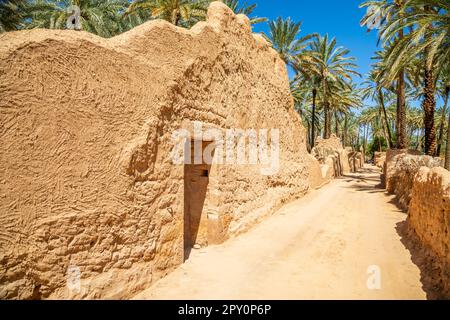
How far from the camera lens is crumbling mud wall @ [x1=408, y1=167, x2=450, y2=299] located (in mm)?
4090

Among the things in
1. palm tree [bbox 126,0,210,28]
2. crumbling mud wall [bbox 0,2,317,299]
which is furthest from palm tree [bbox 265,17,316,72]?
crumbling mud wall [bbox 0,2,317,299]

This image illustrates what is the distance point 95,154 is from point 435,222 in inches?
206

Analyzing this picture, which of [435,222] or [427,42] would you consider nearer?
[435,222]

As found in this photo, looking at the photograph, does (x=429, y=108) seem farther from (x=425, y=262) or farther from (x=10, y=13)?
(x=10, y=13)

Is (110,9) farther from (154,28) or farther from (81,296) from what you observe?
(81,296)

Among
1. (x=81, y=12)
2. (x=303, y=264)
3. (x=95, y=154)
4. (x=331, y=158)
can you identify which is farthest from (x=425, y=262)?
(x=81, y=12)

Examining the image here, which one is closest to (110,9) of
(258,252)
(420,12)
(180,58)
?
(180,58)

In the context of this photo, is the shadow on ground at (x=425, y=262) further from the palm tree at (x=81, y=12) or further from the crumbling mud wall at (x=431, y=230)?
the palm tree at (x=81, y=12)

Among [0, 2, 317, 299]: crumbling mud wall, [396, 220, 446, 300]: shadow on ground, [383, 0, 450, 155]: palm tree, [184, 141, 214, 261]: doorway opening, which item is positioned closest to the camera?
[0, 2, 317, 299]: crumbling mud wall

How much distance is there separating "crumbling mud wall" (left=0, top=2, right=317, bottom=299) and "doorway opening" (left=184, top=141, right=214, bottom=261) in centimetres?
34

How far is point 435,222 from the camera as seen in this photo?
471 cm

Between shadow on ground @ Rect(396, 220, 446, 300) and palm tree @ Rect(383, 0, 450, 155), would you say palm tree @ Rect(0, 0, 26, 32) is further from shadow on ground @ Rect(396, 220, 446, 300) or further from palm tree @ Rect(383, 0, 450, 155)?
shadow on ground @ Rect(396, 220, 446, 300)

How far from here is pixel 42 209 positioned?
3154 mm

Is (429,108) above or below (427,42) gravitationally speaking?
below
